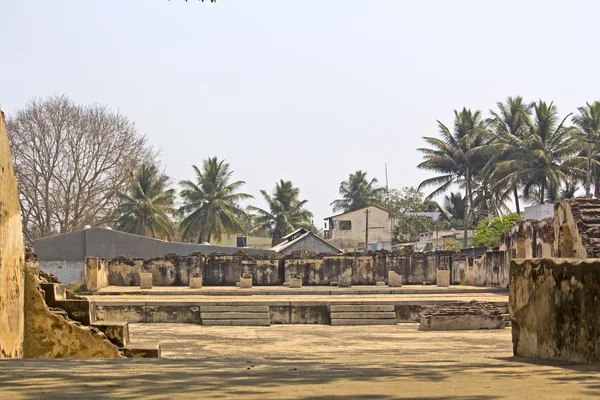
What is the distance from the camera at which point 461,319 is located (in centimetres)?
2034

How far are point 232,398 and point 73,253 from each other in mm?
32459

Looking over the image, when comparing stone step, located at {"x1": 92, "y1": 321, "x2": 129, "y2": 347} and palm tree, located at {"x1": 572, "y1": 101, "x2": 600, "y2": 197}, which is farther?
palm tree, located at {"x1": 572, "y1": 101, "x2": 600, "y2": 197}

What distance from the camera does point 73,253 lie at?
35656mm

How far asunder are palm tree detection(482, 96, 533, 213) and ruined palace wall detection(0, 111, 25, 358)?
32837 millimetres

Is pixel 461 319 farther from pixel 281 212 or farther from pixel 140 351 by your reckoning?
pixel 281 212

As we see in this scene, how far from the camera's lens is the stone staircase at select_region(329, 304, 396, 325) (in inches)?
866

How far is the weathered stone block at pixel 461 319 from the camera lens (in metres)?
20.2

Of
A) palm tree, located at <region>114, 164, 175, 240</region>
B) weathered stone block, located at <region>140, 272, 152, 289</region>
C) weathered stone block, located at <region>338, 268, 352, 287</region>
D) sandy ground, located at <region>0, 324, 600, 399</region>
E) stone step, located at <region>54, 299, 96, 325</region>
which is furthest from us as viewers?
palm tree, located at <region>114, 164, 175, 240</region>

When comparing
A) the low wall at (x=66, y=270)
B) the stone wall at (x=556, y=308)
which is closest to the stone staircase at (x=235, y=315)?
the stone wall at (x=556, y=308)

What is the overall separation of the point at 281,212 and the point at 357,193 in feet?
36.8

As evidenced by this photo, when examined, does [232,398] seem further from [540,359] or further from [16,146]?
[16,146]

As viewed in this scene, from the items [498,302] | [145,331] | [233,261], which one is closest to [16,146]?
[233,261]

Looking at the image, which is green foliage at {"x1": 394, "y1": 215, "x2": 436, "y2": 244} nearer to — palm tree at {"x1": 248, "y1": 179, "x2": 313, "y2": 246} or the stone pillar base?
palm tree at {"x1": 248, "y1": 179, "x2": 313, "y2": 246}

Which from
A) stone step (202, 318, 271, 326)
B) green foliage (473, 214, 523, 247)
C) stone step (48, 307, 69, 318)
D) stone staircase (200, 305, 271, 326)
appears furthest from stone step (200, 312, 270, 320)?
green foliage (473, 214, 523, 247)
